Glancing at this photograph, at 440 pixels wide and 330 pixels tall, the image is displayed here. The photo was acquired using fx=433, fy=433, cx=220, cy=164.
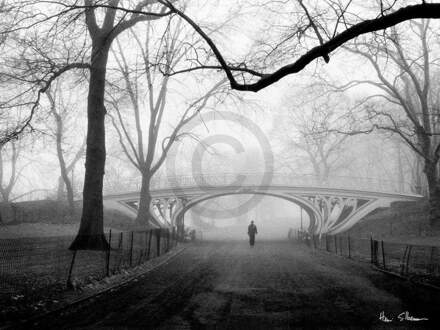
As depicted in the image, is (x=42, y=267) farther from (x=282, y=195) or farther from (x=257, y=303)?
(x=282, y=195)

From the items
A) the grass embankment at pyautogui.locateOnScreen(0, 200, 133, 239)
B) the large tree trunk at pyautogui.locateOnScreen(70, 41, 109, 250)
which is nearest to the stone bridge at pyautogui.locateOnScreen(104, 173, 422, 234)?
the grass embankment at pyautogui.locateOnScreen(0, 200, 133, 239)

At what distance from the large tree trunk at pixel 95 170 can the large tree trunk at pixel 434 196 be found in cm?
1764

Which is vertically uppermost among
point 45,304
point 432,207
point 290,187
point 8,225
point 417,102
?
point 417,102

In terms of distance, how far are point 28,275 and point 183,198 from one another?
91.3 ft

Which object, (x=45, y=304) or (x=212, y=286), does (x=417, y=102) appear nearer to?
(x=212, y=286)

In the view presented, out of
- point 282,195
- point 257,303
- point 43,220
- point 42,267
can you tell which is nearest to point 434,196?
point 282,195

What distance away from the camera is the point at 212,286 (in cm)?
962

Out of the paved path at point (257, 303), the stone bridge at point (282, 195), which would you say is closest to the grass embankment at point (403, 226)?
the stone bridge at point (282, 195)

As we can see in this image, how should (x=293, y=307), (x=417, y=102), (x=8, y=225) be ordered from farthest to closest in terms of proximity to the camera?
(x=417, y=102) < (x=8, y=225) < (x=293, y=307)

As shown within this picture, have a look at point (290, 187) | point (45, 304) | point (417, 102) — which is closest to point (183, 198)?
point (290, 187)

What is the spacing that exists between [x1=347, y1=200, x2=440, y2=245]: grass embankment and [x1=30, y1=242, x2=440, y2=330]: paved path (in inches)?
501

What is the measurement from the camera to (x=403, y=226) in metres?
26.4

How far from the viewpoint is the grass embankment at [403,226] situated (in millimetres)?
22859

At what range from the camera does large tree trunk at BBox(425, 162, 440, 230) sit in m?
23.7
